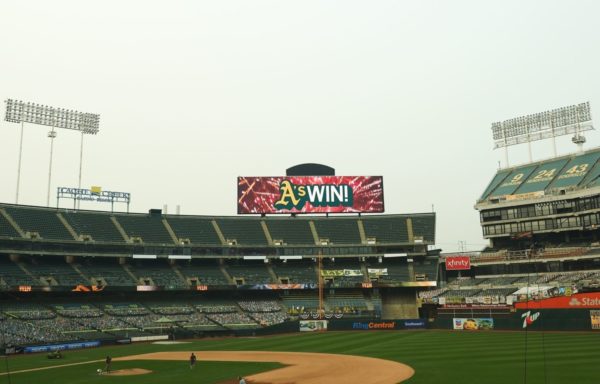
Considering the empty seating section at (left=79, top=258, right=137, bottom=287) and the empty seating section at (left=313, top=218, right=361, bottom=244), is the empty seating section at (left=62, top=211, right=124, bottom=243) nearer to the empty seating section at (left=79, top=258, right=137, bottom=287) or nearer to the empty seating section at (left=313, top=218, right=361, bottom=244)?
the empty seating section at (left=79, top=258, right=137, bottom=287)

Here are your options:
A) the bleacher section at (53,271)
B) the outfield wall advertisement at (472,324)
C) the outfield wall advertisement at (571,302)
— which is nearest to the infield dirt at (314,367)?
the outfield wall advertisement at (571,302)

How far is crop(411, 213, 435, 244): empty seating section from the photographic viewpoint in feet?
304

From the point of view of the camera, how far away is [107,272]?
262 ft

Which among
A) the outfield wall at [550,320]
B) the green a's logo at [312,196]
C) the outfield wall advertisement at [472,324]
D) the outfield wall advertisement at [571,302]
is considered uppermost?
the green a's logo at [312,196]

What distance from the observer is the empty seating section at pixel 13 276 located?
226 ft

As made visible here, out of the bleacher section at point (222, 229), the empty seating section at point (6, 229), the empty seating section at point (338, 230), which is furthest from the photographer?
the empty seating section at point (338, 230)

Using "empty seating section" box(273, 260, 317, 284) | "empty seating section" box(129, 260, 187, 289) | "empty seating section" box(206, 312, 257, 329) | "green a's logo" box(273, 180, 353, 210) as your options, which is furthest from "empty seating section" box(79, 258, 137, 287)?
"green a's logo" box(273, 180, 353, 210)

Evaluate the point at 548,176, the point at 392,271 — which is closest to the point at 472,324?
the point at 392,271

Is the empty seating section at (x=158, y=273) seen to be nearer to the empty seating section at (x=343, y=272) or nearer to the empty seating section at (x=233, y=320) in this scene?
the empty seating section at (x=233, y=320)

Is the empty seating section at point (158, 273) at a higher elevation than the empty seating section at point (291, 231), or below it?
below

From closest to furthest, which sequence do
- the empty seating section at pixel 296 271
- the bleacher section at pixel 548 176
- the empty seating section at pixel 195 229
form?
the bleacher section at pixel 548 176 → the empty seating section at pixel 296 271 → the empty seating section at pixel 195 229

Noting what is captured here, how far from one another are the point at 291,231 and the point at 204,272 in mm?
18049

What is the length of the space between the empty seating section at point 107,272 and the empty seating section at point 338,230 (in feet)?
114

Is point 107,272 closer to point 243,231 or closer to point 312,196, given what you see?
point 243,231
